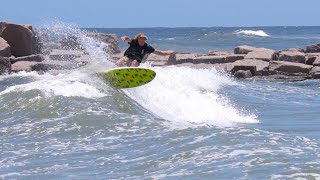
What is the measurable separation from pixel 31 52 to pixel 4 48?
264cm

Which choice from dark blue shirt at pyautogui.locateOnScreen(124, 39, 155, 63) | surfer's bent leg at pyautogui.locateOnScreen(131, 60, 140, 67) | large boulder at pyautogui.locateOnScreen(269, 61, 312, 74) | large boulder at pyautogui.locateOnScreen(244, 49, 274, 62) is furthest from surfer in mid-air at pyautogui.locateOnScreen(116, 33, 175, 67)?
large boulder at pyautogui.locateOnScreen(244, 49, 274, 62)

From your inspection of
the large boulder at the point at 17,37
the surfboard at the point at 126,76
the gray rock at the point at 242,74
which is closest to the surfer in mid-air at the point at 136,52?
the surfboard at the point at 126,76

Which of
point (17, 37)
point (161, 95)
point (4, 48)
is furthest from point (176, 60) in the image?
point (161, 95)

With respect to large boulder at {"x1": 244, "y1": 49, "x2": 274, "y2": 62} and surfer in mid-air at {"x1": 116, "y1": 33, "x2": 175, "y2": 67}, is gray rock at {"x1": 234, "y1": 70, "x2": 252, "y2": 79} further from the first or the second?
surfer in mid-air at {"x1": 116, "y1": 33, "x2": 175, "y2": 67}

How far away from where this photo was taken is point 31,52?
80.8 ft

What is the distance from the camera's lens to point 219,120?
11703 millimetres

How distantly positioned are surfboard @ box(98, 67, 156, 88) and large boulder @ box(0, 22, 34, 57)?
11.1 meters

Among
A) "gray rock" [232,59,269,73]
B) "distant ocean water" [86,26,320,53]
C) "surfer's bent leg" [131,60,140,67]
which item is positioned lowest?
"distant ocean water" [86,26,320,53]

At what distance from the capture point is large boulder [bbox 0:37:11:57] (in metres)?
21.9

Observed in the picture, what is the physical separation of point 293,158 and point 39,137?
3.52 m

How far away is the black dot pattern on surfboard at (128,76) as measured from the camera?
513 inches

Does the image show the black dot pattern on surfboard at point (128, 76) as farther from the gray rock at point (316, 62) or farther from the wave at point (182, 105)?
the gray rock at point (316, 62)

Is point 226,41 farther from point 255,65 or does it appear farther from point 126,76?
point 126,76

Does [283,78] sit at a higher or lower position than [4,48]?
lower
